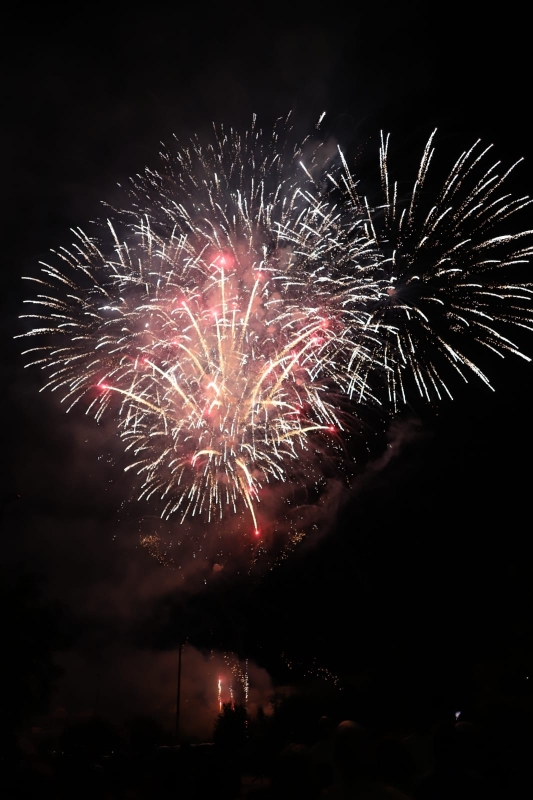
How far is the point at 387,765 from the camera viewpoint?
194 inches

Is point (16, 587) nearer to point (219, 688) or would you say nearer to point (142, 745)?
point (142, 745)

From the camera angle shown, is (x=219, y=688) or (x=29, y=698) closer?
(x=29, y=698)

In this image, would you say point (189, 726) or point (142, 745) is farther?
point (189, 726)

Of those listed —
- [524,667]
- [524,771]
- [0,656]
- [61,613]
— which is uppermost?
[61,613]

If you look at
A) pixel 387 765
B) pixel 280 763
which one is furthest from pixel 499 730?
pixel 280 763

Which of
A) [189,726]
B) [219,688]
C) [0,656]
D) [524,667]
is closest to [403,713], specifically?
[524,667]

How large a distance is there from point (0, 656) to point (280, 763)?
23.5 m

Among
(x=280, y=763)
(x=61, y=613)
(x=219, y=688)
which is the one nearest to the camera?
(x=280, y=763)

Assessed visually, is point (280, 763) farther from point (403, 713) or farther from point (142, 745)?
point (142, 745)

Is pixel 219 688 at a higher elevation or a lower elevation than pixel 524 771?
higher

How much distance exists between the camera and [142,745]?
29.8 m

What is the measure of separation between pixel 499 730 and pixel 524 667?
1905 cm

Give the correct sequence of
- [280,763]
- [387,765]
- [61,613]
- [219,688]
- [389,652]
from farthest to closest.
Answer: [219,688] → [389,652] → [61,613] → [280,763] → [387,765]

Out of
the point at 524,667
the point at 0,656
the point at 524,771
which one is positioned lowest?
the point at 524,771
